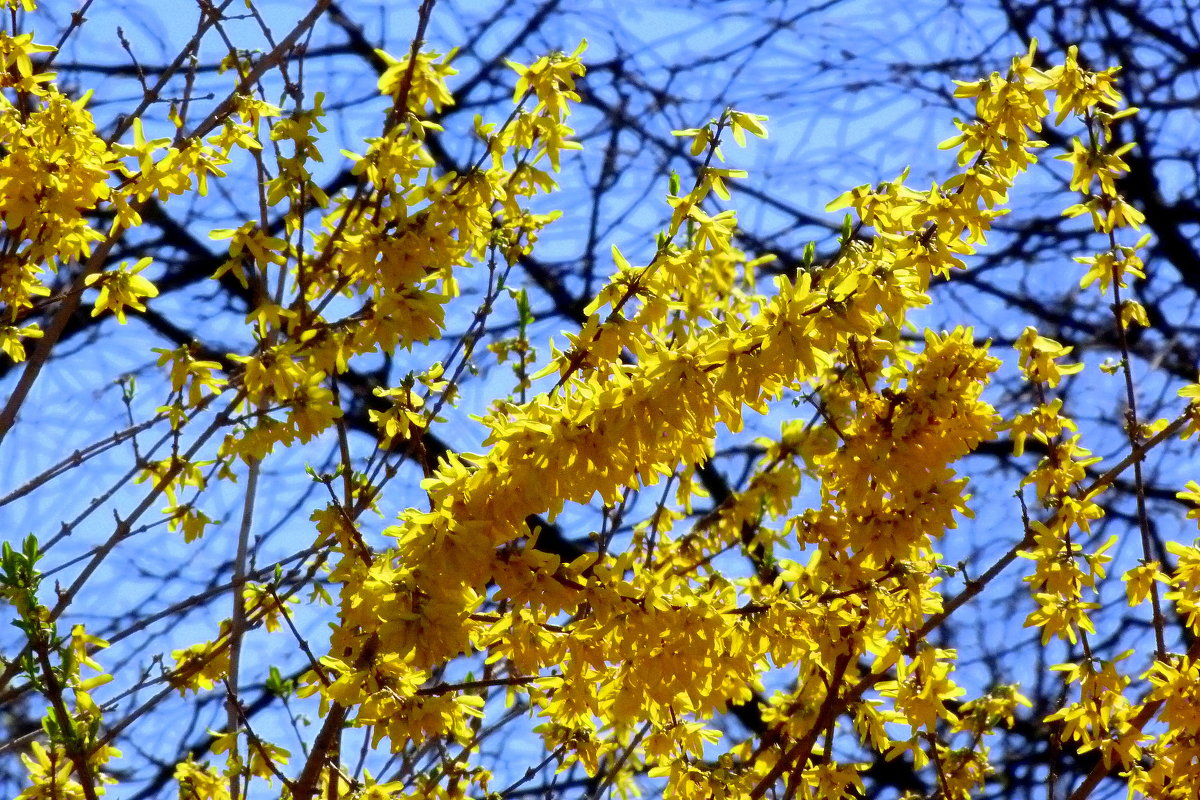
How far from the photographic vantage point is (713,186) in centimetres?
256

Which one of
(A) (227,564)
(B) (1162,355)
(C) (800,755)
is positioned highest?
(B) (1162,355)

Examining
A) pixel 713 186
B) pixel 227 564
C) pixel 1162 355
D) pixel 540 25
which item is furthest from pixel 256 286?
pixel 1162 355

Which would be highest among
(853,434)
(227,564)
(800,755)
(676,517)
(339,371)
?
(227,564)

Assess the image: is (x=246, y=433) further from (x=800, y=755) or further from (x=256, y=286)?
(x=800, y=755)

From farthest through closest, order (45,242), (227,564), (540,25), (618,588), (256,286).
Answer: (540,25)
(227,564)
(256,286)
(45,242)
(618,588)

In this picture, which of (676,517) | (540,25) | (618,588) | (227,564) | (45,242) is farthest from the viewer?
(540,25)

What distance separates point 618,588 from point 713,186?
0.90m

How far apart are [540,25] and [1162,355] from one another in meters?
3.95

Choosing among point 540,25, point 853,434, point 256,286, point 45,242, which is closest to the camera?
point 853,434

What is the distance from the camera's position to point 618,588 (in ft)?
7.07

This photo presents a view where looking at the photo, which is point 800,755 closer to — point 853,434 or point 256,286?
point 853,434

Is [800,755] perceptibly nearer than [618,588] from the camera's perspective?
No

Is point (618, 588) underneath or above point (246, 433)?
underneath

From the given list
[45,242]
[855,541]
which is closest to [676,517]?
[855,541]
